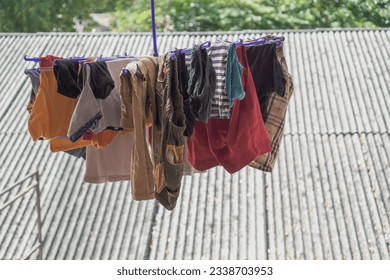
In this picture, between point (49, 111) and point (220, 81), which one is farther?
point (49, 111)

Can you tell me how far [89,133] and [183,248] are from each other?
8.71 ft

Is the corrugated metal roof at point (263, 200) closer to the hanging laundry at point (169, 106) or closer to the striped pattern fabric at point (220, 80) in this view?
the hanging laundry at point (169, 106)

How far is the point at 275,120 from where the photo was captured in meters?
3.05

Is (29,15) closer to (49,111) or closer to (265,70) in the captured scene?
(49,111)

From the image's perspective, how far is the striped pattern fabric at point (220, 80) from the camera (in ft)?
8.77

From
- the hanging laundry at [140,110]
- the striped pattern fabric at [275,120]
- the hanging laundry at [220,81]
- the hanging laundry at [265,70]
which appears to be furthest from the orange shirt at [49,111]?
the striped pattern fabric at [275,120]

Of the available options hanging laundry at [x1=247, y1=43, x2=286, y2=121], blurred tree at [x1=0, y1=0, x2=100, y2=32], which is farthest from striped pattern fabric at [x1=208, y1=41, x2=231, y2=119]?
blurred tree at [x1=0, y1=0, x2=100, y2=32]

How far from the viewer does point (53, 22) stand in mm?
16016

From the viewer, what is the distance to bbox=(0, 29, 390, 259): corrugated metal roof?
514 centimetres

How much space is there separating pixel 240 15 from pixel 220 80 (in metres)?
12.8

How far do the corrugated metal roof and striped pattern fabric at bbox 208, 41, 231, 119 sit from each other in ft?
8.80

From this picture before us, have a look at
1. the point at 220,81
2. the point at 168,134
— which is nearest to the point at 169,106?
the point at 168,134

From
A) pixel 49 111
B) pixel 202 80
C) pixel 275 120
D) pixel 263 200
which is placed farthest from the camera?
pixel 263 200
